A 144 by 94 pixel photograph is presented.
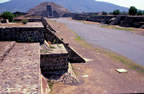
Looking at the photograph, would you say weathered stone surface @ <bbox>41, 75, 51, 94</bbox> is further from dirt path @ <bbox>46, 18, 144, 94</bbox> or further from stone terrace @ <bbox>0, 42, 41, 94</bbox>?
stone terrace @ <bbox>0, 42, 41, 94</bbox>

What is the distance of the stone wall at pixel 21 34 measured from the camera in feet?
43.4

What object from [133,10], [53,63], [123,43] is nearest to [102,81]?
[53,63]

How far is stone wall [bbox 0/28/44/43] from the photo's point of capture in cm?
1322

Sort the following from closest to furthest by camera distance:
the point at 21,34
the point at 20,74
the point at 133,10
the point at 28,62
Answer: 1. the point at 20,74
2. the point at 28,62
3. the point at 21,34
4. the point at 133,10

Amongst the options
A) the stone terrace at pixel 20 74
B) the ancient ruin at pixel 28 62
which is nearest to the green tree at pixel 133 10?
the ancient ruin at pixel 28 62

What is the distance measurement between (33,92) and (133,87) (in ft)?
25.3

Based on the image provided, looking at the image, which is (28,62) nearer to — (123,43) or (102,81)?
(102,81)

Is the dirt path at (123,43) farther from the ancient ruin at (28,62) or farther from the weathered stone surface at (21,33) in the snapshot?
the weathered stone surface at (21,33)

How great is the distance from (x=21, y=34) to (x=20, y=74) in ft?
23.9

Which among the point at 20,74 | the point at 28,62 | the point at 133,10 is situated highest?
the point at 133,10

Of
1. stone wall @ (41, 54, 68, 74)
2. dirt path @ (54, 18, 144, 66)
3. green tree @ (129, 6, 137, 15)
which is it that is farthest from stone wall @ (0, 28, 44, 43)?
green tree @ (129, 6, 137, 15)

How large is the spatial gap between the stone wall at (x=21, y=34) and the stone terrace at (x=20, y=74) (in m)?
4.08

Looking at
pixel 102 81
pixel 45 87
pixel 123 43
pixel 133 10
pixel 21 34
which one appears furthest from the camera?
pixel 133 10

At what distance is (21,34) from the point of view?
13.4 meters
